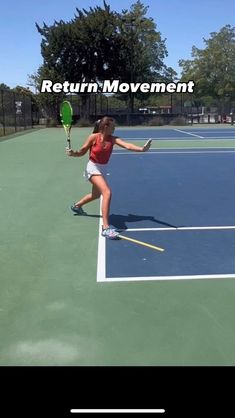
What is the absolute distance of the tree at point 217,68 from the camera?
6956cm

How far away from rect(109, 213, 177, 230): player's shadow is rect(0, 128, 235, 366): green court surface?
1.79 feet

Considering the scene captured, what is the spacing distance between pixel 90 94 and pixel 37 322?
50883 millimetres

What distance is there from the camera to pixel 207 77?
70.9 m

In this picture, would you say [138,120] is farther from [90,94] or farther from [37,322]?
[37,322]

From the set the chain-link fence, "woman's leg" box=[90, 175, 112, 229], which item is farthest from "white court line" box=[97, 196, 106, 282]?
the chain-link fence

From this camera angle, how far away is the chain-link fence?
34709 millimetres

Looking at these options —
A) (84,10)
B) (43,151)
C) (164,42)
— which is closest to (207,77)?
(164,42)

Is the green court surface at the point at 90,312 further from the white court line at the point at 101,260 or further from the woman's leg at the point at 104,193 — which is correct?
the woman's leg at the point at 104,193

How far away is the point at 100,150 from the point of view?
7.19 m

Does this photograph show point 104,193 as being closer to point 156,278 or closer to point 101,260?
point 101,260

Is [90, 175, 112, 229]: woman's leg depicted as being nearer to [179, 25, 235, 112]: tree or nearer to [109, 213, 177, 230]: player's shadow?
[109, 213, 177, 230]: player's shadow

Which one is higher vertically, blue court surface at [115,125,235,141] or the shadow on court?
blue court surface at [115,125,235,141]
